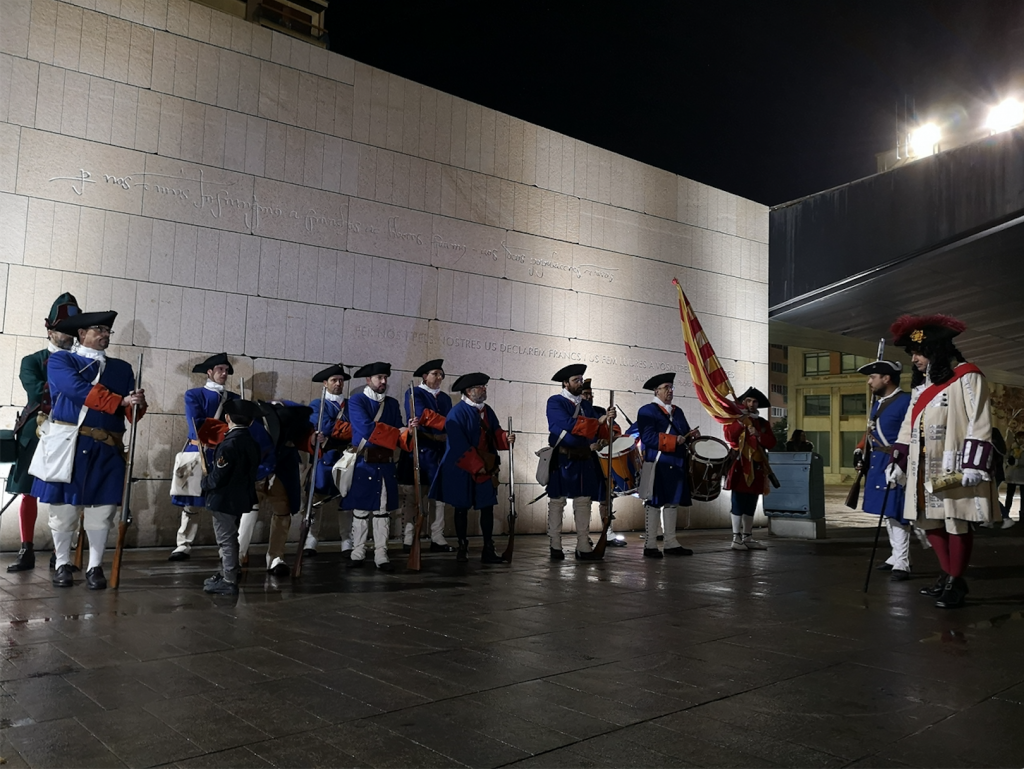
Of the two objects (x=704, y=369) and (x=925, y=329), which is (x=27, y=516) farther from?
(x=704, y=369)

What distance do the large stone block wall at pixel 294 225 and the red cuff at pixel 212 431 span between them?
1.91 meters

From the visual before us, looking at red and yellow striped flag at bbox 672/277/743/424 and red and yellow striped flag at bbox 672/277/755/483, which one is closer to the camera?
red and yellow striped flag at bbox 672/277/755/483

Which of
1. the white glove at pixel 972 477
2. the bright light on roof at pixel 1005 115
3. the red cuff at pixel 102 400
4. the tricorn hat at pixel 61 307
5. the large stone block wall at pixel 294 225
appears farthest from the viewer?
the bright light on roof at pixel 1005 115

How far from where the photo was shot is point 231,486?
5676mm

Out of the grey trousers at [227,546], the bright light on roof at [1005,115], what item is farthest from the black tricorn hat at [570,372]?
the bright light on roof at [1005,115]

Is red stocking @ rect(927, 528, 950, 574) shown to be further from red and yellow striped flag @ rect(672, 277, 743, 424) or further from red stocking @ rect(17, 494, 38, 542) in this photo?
red stocking @ rect(17, 494, 38, 542)

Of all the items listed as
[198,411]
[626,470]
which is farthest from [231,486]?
[626,470]

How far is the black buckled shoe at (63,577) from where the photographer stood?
572 centimetres

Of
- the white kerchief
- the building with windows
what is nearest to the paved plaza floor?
the white kerchief

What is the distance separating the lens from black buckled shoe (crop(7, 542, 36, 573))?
253 inches

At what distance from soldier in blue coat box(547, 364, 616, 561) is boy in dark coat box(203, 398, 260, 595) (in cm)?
317

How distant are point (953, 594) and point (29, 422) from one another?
269 inches

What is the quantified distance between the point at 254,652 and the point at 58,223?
5506mm

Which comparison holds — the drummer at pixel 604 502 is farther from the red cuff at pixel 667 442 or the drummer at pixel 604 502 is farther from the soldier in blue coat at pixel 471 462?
the soldier in blue coat at pixel 471 462
